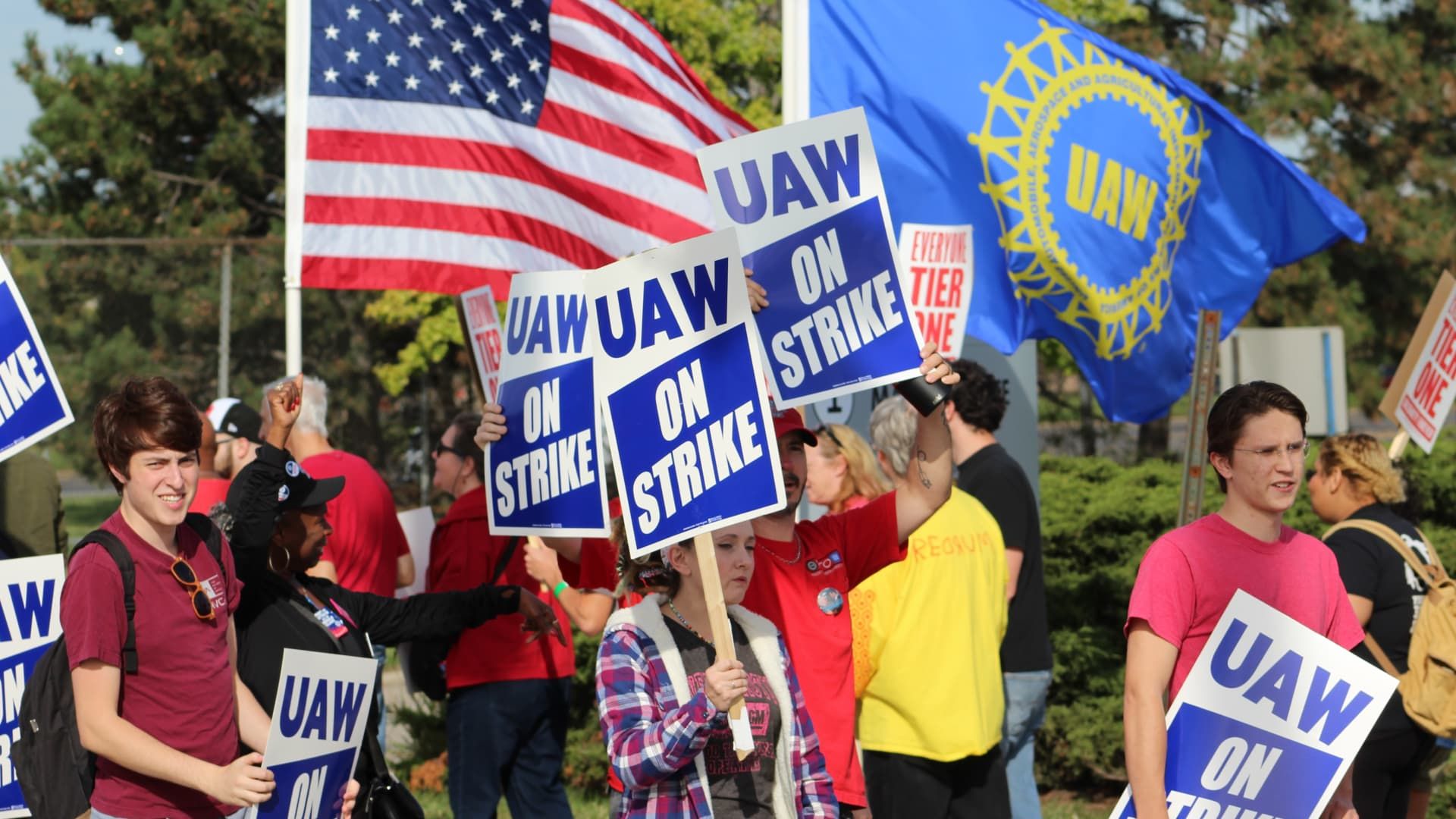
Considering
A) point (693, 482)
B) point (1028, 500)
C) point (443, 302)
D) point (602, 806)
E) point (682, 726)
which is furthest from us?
point (443, 302)

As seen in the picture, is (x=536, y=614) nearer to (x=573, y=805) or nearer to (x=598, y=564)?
(x=598, y=564)

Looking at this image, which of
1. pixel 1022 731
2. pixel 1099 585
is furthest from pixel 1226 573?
pixel 1099 585

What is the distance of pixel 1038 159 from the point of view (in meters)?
8.28

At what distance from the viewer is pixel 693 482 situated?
4.05 metres

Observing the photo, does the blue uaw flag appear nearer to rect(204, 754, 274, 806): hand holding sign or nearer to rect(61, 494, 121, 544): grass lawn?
rect(204, 754, 274, 806): hand holding sign

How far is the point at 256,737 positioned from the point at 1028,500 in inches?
137

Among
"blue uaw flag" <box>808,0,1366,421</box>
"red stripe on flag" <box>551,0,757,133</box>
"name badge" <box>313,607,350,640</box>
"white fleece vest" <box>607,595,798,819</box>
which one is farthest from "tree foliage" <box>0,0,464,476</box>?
"white fleece vest" <box>607,595,798,819</box>

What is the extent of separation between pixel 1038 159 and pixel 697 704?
5.17m

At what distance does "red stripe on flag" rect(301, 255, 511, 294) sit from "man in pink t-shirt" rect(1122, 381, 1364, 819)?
371 cm

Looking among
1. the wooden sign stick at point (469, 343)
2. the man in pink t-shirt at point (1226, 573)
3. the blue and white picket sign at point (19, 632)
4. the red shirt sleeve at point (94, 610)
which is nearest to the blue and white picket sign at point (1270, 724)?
the man in pink t-shirt at point (1226, 573)

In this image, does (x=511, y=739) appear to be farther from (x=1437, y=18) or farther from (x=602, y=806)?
(x=1437, y=18)

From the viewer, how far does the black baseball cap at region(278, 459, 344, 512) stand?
477cm

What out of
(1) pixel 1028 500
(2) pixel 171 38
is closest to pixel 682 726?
(1) pixel 1028 500

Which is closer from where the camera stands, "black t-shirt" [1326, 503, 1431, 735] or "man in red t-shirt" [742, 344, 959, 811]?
"man in red t-shirt" [742, 344, 959, 811]
